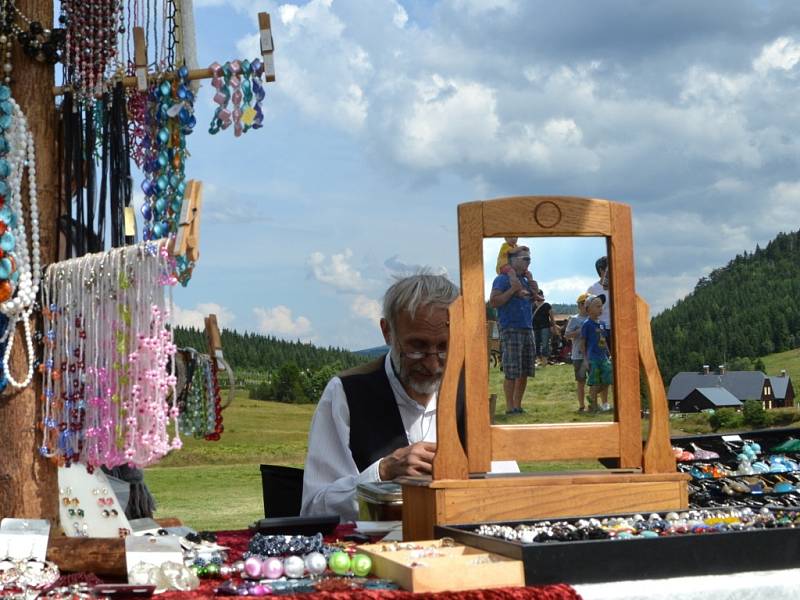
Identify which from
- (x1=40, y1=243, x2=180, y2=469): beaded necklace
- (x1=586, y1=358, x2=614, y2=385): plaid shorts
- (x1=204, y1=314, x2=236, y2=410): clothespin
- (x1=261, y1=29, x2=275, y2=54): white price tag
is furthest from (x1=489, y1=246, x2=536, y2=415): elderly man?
(x1=204, y1=314, x2=236, y2=410): clothespin

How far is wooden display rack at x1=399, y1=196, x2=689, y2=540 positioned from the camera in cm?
187

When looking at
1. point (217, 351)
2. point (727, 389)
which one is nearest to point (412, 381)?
point (217, 351)

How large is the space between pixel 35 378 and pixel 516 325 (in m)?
1.27

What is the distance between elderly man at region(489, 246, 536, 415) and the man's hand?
0.50 m

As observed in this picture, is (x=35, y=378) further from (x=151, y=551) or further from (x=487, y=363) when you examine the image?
(x=487, y=363)

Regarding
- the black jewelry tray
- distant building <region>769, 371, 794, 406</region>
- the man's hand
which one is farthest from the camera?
distant building <region>769, 371, 794, 406</region>

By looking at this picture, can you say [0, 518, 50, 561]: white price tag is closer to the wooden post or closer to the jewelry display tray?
the wooden post

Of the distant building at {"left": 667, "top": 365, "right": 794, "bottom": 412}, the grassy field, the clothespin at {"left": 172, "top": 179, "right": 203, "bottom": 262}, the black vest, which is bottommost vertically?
the grassy field

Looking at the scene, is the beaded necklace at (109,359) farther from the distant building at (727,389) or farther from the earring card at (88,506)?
the distant building at (727,389)

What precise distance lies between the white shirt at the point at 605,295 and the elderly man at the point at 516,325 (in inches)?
6.3

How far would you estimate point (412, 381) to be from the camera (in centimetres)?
320

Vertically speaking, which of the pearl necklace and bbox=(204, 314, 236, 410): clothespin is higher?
the pearl necklace

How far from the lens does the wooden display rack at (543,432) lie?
187 cm

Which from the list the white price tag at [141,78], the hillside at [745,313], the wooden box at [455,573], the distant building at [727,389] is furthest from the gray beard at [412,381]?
the hillside at [745,313]
